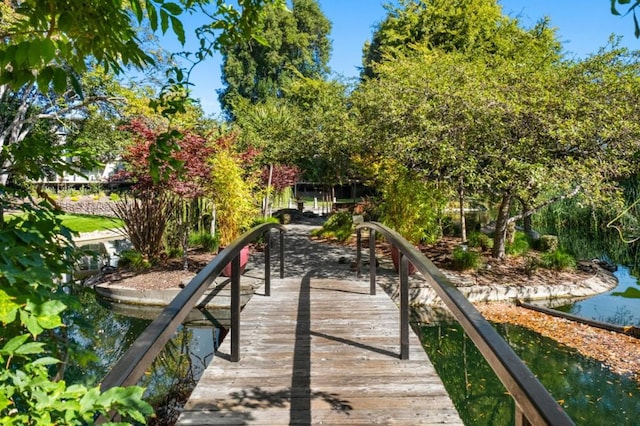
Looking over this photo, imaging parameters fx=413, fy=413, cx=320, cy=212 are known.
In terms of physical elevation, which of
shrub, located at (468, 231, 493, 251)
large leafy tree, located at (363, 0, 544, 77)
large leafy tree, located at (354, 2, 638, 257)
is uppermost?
large leafy tree, located at (363, 0, 544, 77)

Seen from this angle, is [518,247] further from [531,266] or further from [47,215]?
[47,215]

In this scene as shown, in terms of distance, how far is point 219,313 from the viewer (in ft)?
21.9

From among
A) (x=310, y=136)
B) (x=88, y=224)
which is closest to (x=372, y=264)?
(x=310, y=136)

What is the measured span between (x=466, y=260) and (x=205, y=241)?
6050mm

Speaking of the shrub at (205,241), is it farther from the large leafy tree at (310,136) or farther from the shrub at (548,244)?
the shrub at (548,244)

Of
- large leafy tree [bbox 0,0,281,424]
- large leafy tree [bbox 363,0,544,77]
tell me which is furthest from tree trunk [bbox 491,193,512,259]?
large leafy tree [bbox 363,0,544,77]

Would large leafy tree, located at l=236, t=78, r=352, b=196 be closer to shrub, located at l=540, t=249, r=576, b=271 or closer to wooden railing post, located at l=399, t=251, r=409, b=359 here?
shrub, located at l=540, t=249, r=576, b=271

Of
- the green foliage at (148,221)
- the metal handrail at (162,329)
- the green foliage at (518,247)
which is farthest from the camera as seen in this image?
the green foliage at (518,247)

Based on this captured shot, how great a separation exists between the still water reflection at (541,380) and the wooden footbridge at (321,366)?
1123mm

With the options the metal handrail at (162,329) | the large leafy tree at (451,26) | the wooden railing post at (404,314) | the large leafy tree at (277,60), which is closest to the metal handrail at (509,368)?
the wooden railing post at (404,314)

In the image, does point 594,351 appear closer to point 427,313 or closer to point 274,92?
point 427,313

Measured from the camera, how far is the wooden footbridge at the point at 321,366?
1.41 metres

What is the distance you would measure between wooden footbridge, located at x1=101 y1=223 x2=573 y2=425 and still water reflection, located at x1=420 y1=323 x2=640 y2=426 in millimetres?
1123

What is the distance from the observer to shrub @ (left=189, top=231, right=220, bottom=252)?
9.97 meters
